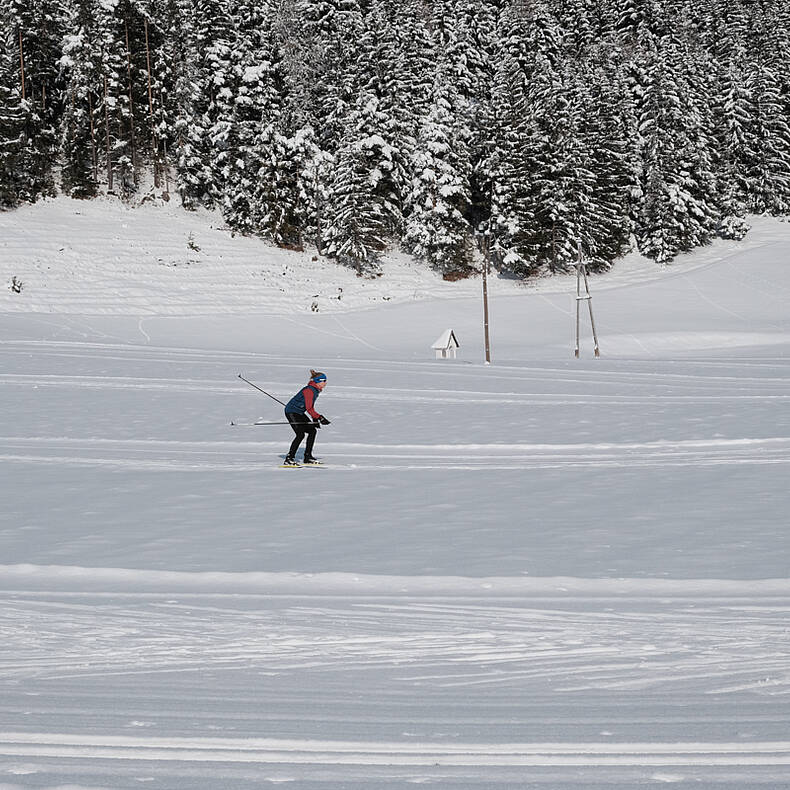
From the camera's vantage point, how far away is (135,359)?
88.3 feet

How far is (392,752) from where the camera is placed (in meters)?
3.45

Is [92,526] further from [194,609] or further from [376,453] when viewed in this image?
[376,453]

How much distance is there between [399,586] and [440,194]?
4513 centimetres

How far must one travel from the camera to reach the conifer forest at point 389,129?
49.2 metres

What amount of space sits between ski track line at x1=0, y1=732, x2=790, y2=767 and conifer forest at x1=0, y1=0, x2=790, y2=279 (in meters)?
45.3

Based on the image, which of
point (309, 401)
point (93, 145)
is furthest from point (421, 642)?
point (93, 145)

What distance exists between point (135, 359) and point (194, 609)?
888 inches

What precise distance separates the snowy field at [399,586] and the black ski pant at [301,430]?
0.47 metres

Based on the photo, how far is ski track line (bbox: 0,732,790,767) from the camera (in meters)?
3.33

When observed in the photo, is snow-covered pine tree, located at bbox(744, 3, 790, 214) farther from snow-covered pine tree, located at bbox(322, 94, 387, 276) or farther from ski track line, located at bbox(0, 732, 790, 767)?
ski track line, located at bbox(0, 732, 790, 767)

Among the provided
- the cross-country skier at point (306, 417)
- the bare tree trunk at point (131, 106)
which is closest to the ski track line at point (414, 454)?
the cross-country skier at point (306, 417)

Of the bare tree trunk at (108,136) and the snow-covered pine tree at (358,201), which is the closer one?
the snow-covered pine tree at (358,201)

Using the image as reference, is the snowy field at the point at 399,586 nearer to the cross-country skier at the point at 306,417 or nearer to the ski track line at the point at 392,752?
the ski track line at the point at 392,752

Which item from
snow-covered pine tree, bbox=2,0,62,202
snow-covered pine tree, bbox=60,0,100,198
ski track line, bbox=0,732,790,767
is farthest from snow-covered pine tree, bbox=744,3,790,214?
ski track line, bbox=0,732,790,767
